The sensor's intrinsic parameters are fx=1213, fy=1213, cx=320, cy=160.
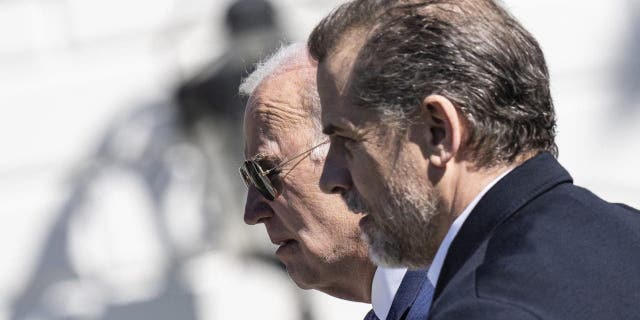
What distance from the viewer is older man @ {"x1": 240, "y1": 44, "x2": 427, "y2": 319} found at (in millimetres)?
2650

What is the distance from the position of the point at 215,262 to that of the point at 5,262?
0.98 m

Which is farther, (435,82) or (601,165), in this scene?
(601,165)

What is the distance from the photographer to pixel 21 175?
5.70m

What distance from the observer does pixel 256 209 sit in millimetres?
2816

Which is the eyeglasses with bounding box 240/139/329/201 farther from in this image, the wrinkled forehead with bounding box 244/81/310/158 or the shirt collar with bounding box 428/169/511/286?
the shirt collar with bounding box 428/169/511/286

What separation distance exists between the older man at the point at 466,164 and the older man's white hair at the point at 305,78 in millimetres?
744

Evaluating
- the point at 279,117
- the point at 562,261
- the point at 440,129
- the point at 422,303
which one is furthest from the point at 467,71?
the point at 279,117

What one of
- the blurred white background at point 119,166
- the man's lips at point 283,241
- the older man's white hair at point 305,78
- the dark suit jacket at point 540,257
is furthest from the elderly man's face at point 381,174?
the blurred white background at point 119,166

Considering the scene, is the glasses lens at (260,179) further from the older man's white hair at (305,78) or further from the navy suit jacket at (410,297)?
the navy suit jacket at (410,297)

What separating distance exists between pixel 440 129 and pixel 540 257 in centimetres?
26

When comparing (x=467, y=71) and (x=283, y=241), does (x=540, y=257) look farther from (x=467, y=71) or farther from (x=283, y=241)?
(x=283, y=241)

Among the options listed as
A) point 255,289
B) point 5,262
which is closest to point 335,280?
point 255,289

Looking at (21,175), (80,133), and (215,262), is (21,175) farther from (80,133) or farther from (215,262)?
(215,262)

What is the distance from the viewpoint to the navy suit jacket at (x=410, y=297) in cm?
231
